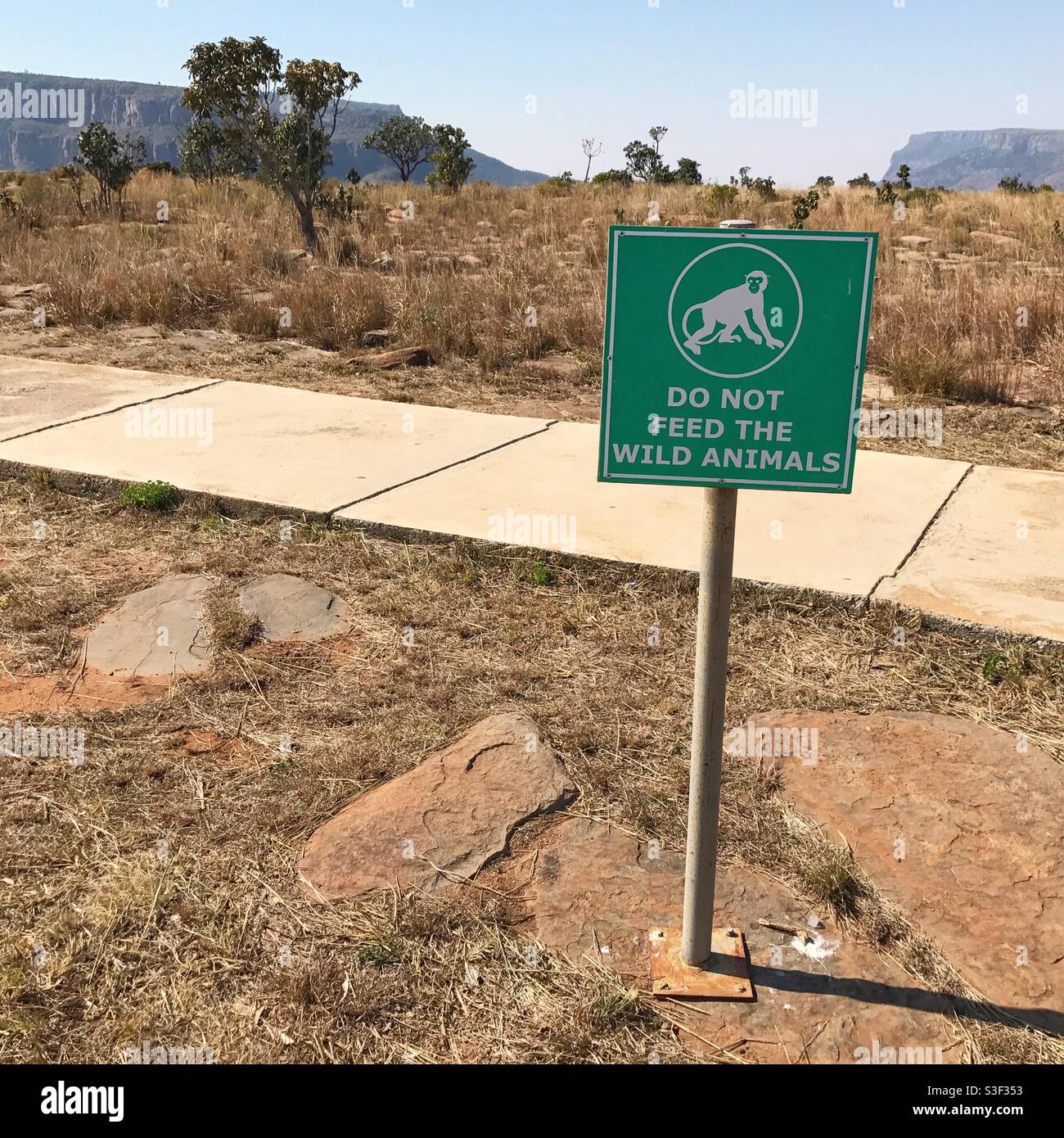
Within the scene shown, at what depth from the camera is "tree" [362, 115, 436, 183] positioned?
4059cm

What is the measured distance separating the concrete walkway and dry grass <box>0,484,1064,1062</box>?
18 cm

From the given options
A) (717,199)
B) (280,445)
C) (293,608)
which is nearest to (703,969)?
(293,608)

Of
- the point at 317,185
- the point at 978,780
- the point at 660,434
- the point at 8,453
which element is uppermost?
the point at 317,185

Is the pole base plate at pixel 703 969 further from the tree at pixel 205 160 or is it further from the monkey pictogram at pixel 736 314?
the tree at pixel 205 160

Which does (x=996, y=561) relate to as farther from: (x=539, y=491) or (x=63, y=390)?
(x=63, y=390)

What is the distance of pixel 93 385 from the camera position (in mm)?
7008

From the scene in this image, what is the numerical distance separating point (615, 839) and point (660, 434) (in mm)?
1241

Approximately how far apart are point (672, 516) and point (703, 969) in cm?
261

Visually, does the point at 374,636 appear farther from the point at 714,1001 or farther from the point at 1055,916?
the point at 1055,916

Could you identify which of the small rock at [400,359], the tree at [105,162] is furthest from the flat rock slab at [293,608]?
the tree at [105,162]

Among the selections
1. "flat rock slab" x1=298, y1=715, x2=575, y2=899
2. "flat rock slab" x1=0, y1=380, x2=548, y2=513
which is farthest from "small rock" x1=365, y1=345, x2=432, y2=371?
"flat rock slab" x1=298, y1=715, x2=575, y2=899

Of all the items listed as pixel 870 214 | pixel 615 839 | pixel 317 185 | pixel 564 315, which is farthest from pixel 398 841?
pixel 870 214

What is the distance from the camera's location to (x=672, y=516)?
4719mm

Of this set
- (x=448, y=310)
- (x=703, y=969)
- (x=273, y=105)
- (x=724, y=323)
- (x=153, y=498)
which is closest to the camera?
(x=724, y=323)
